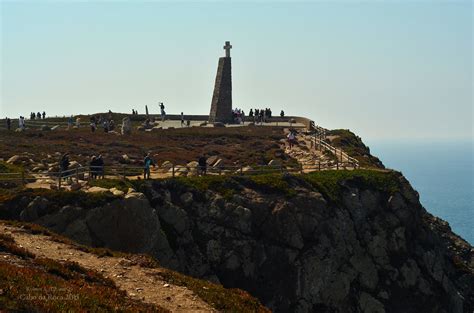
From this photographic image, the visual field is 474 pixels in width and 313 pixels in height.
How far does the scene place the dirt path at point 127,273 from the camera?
78.7ft

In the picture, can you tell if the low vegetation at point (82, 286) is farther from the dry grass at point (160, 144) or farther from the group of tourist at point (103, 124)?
the group of tourist at point (103, 124)

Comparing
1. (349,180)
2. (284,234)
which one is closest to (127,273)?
(284,234)

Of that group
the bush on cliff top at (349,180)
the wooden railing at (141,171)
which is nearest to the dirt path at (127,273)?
the wooden railing at (141,171)

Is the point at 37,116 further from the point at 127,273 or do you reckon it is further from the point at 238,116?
the point at 127,273

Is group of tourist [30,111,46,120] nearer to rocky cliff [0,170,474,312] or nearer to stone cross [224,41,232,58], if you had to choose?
Result: stone cross [224,41,232,58]

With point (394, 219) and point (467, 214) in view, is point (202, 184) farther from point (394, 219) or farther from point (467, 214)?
point (467, 214)

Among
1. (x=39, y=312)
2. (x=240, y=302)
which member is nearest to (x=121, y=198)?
(x=240, y=302)

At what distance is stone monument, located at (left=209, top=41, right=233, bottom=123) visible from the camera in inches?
3354

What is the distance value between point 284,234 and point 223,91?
46.0 m

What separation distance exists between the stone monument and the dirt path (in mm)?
55392

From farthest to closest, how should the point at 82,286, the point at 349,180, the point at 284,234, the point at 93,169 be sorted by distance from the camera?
1. the point at 349,180
2. the point at 93,169
3. the point at 284,234
4. the point at 82,286

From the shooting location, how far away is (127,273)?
26953 millimetres

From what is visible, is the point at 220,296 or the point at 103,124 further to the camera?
the point at 103,124

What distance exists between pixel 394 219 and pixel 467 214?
465 feet
